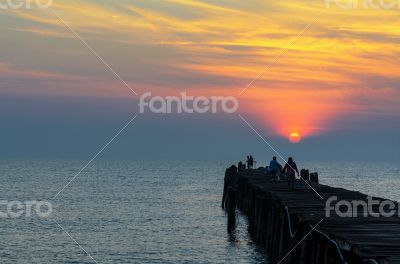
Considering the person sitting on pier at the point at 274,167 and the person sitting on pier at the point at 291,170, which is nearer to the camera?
the person sitting on pier at the point at 291,170

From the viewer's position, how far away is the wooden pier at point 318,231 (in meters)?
15.7

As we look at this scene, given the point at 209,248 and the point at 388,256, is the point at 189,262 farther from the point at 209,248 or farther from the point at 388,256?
the point at 388,256

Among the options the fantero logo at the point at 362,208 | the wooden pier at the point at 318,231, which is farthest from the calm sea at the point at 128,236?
the fantero logo at the point at 362,208

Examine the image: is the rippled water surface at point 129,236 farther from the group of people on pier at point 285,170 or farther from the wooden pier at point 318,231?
the group of people on pier at point 285,170

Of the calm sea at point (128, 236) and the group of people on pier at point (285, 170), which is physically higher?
the group of people on pier at point (285, 170)

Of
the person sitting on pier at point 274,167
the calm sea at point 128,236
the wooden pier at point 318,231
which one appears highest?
the person sitting on pier at point 274,167

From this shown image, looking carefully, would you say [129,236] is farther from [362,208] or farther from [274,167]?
[362,208]

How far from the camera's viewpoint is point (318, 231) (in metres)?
18.7

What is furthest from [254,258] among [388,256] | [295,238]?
[388,256]

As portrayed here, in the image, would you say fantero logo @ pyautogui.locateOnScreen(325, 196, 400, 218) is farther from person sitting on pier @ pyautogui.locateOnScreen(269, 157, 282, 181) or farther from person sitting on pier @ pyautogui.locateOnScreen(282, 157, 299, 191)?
person sitting on pier @ pyautogui.locateOnScreen(269, 157, 282, 181)

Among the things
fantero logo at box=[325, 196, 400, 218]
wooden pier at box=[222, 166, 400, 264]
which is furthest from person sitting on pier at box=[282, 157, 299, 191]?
fantero logo at box=[325, 196, 400, 218]

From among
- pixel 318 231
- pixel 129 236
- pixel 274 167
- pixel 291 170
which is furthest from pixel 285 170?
pixel 318 231

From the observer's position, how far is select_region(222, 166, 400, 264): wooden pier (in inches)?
618

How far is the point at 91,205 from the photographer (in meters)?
69.9
